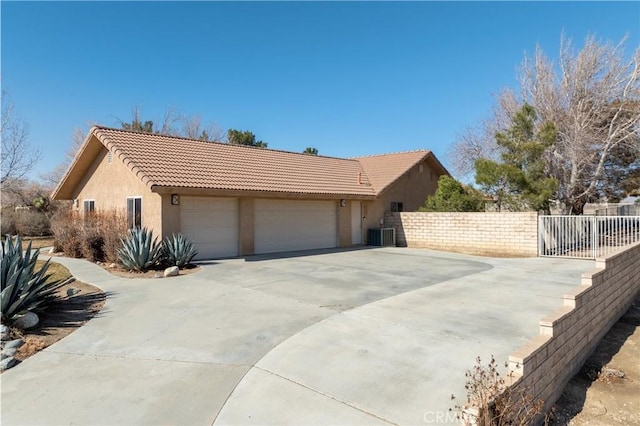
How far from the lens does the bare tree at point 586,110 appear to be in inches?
755

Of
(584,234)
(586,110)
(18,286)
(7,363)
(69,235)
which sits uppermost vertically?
(586,110)

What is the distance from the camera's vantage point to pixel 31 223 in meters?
24.3

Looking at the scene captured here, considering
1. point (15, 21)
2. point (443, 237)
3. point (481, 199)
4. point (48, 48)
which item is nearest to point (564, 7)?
point (481, 199)

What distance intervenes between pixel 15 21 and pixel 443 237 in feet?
62.8

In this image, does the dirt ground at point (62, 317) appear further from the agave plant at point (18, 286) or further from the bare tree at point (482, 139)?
the bare tree at point (482, 139)

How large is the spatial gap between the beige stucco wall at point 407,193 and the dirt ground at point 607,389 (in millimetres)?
14183

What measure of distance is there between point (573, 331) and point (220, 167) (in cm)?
1388

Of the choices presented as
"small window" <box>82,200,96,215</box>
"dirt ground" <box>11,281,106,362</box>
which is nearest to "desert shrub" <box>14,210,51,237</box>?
"small window" <box>82,200,96,215</box>

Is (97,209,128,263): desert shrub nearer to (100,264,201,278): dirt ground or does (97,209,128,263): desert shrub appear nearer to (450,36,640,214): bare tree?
(100,264,201,278): dirt ground

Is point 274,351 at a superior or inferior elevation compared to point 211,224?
inferior

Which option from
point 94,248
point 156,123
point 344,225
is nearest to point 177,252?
point 94,248

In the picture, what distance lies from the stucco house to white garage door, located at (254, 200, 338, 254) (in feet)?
0.15

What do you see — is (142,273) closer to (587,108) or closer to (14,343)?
(14,343)

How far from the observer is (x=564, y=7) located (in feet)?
53.1
